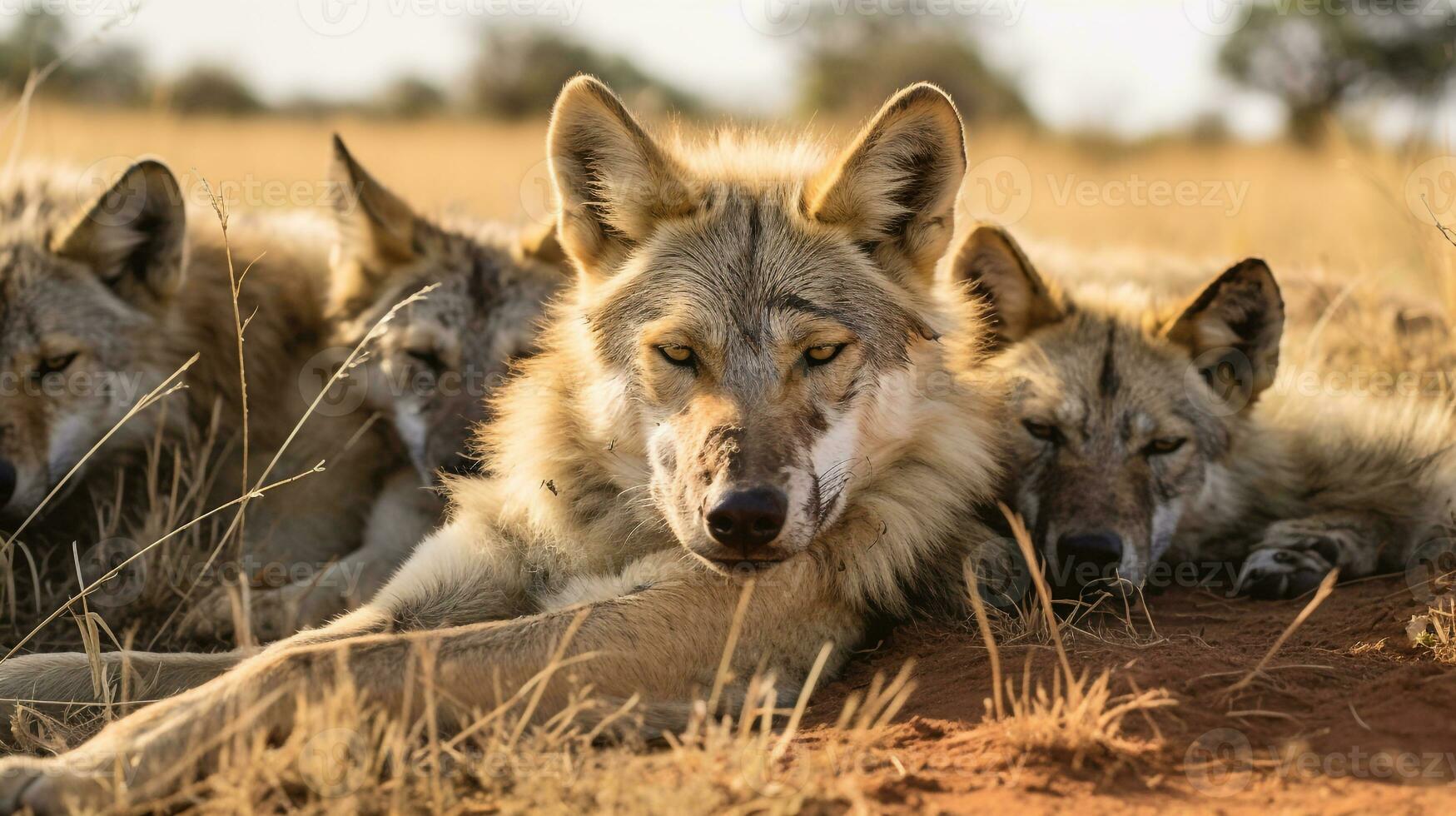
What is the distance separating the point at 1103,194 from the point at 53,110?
1289cm

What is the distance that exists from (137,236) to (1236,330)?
4.57 meters

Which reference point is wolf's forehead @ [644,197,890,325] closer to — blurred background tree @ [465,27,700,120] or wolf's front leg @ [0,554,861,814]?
wolf's front leg @ [0,554,861,814]

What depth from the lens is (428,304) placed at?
17.9 ft

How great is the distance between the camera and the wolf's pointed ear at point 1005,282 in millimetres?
4609

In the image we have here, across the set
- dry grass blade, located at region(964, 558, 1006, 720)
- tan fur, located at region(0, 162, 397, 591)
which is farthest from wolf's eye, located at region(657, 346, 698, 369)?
tan fur, located at region(0, 162, 397, 591)

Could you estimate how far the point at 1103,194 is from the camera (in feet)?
48.0

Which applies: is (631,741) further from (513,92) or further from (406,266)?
(513,92)

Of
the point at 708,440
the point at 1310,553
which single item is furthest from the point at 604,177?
the point at 1310,553

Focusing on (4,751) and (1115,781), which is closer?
(1115,781)

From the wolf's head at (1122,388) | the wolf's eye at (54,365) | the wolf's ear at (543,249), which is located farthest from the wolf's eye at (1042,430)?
the wolf's eye at (54,365)

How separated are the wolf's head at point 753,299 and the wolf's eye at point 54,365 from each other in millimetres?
2271

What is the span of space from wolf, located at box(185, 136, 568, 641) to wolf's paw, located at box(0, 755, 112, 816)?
2.18 m

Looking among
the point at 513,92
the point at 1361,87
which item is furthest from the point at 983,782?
the point at 513,92

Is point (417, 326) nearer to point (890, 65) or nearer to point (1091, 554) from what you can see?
point (1091, 554)
